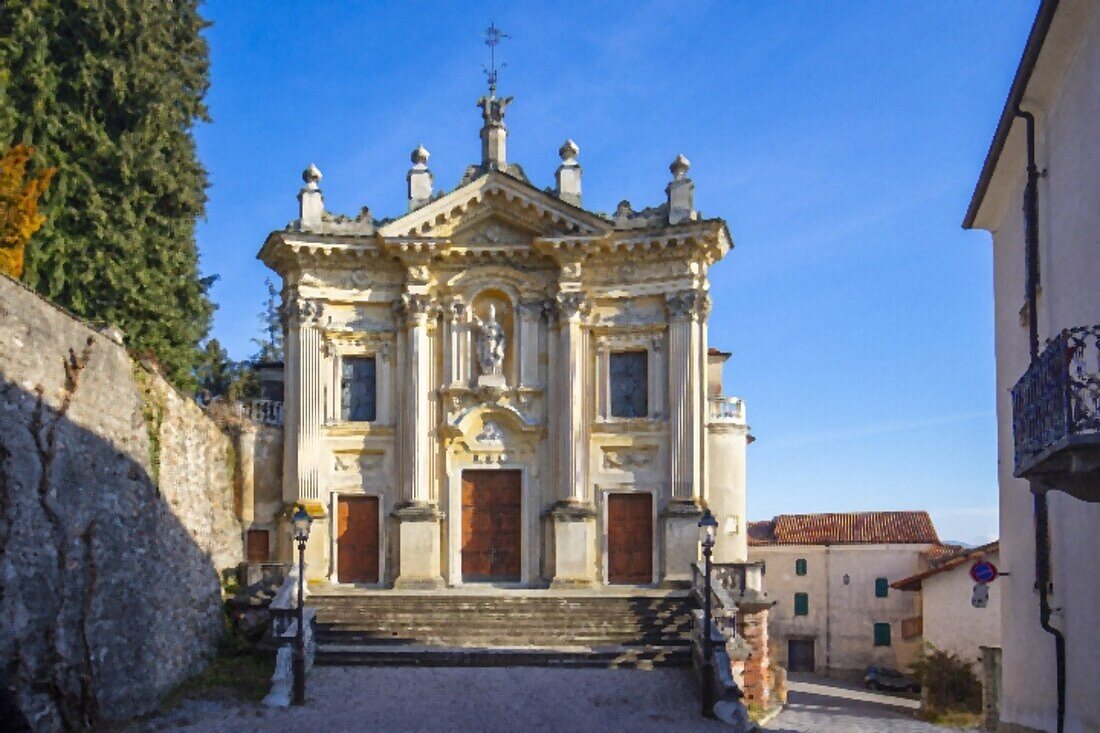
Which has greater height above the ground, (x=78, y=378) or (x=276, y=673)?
(x=78, y=378)

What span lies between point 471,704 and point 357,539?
8409mm

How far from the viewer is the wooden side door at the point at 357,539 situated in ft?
89.4

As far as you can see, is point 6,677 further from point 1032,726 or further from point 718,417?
point 718,417

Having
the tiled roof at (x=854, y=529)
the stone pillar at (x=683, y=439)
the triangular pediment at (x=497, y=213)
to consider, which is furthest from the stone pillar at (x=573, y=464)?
the tiled roof at (x=854, y=529)

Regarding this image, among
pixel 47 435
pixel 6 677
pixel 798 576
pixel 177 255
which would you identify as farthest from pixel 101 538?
pixel 798 576

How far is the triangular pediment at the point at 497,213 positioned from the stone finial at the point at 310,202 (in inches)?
67.4

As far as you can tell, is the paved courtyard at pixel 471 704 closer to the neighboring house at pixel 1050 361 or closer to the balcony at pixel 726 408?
the neighboring house at pixel 1050 361

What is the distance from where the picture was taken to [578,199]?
2809 centimetres

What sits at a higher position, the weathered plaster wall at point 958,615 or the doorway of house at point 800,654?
the weathered plaster wall at point 958,615

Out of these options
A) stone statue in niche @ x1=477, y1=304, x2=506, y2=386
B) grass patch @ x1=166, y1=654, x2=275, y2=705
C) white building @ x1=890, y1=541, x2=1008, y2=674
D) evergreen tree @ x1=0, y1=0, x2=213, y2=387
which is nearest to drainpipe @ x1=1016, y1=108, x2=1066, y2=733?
grass patch @ x1=166, y1=654, x2=275, y2=705

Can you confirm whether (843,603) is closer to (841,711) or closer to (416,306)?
(841,711)

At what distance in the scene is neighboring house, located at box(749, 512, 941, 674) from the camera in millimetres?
45312

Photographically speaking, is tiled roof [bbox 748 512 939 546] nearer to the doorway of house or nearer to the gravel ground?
the doorway of house

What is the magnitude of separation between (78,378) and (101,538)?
231 cm
